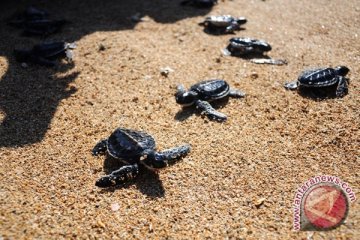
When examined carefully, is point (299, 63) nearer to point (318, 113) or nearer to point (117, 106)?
point (318, 113)

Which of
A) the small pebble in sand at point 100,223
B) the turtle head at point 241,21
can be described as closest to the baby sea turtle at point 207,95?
the small pebble in sand at point 100,223

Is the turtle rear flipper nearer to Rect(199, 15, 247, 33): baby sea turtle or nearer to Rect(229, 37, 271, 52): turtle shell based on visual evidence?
Rect(229, 37, 271, 52): turtle shell

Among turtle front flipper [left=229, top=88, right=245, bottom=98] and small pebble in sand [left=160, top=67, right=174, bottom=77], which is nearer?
turtle front flipper [left=229, top=88, right=245, bottom=98]

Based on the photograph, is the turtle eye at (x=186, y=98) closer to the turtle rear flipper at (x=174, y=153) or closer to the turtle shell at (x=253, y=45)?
the turtle rear flipper at (x=174, y=153)

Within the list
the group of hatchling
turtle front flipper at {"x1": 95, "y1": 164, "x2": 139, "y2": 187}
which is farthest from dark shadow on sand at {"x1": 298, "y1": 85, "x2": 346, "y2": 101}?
turtle front flipper at {"x1": 95, "y1": 164, "x2": 139, "y2": 187}

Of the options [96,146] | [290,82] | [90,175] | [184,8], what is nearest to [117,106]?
[96,146]

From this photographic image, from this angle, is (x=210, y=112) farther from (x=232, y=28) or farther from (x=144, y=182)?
(x=232, y=28)

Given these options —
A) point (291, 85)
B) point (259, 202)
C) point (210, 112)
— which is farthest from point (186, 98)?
point (259, 202)
